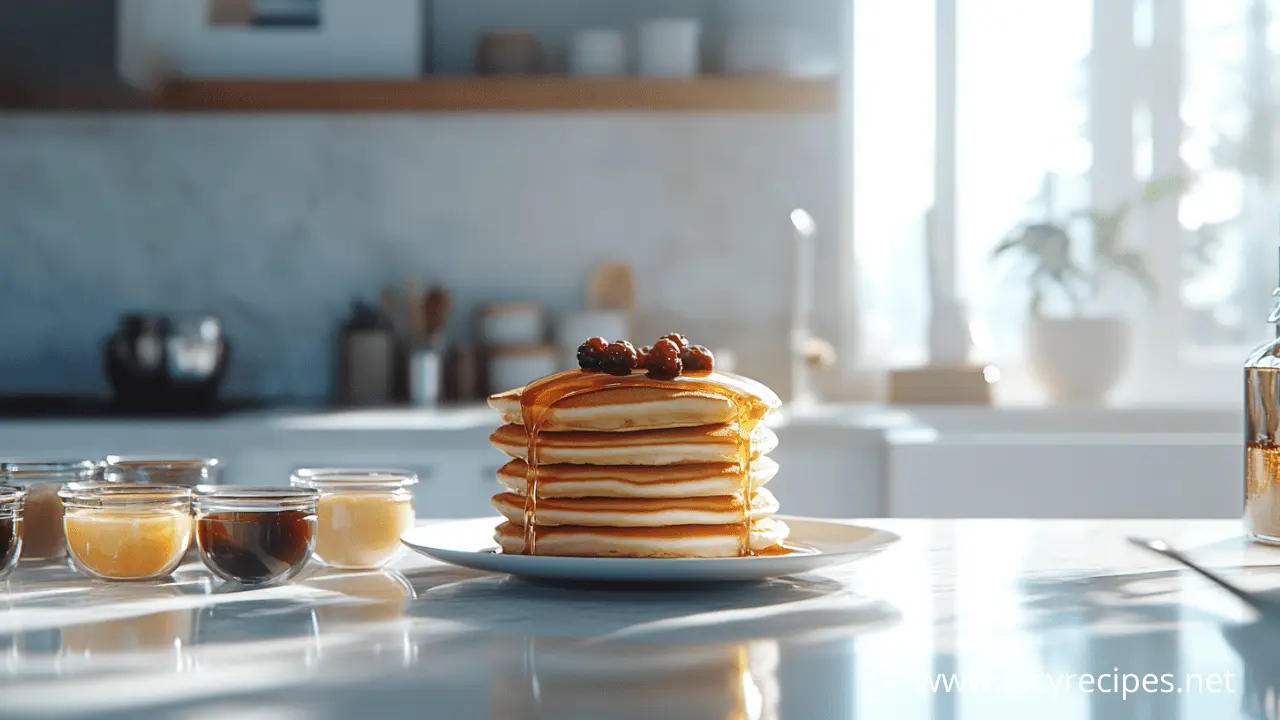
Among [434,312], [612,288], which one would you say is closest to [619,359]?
[434,312]

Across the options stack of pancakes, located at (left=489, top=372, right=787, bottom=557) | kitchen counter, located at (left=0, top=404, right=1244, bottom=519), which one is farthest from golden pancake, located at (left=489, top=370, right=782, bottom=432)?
kitchen counter, located at (left=0, top=404, right=1244, bottom=519)

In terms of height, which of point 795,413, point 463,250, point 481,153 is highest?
point 481,153

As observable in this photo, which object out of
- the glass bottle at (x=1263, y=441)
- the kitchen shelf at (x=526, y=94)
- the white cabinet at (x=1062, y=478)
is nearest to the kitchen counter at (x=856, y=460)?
the white cabinet at (x=1062, y=478)

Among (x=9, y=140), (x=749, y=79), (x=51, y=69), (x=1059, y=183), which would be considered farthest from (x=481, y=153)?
(x=1059, y=183)

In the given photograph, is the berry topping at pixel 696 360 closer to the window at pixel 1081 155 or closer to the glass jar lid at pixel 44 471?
the glass jar lid at pixel 44 471

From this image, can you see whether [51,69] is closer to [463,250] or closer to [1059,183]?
[463,250]

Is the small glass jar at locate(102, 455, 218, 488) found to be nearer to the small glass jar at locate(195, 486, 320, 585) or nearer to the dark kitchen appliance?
the small glass jar at locate(195, 486, 320, 585)
